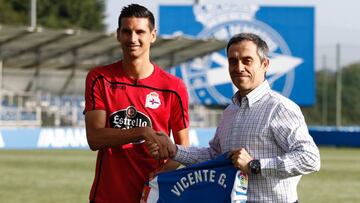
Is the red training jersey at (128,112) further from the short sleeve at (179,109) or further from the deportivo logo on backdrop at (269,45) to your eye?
the deportivo logo on backdrop at (269,45)

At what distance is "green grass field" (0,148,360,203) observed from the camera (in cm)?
1569


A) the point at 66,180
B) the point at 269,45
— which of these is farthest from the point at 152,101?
the point at 269,45

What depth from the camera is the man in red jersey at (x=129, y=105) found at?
5859 mm

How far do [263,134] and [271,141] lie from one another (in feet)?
0.20

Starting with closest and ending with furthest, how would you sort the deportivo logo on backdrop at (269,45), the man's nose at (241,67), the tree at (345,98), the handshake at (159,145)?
the man's nose at (241,67) → the handshake at (159,145) → the deportivo logo on backdrop at (269,45) → the tree at (345,98)

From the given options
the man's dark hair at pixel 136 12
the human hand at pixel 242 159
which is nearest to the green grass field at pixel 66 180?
the man's dark hair at pixel 136 12

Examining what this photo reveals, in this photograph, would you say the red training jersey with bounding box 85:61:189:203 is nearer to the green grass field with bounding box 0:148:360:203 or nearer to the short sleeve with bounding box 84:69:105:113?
the short sleeve with bounding box 84:69:105:113

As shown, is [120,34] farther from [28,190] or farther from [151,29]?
[28,190]

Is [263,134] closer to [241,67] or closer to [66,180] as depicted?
[241,67]

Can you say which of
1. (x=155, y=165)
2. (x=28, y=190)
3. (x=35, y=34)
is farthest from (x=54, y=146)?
(x=155, y=165)

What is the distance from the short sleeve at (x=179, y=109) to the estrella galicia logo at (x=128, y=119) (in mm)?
212

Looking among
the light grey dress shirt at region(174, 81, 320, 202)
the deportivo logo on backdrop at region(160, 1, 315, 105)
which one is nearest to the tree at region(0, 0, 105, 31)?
the deportivo logo on backdrop at region(160, 1, 315, 105)

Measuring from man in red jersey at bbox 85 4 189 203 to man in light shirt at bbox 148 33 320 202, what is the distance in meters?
0.59

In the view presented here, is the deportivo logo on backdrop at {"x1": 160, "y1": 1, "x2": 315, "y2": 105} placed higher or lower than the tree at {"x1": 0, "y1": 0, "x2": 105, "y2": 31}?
lower
